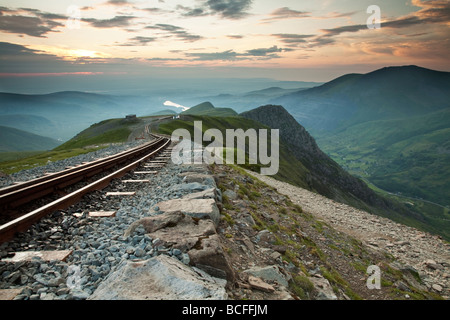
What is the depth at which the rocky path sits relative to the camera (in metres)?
Answer: 14.1

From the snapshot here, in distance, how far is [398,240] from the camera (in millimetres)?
17828

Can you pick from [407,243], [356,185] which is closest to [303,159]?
[356,185]

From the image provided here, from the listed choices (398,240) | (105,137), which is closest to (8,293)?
(398,240)

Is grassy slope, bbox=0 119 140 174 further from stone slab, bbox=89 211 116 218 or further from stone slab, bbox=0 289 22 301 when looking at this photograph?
stone slab, bbox=0 289 22 301

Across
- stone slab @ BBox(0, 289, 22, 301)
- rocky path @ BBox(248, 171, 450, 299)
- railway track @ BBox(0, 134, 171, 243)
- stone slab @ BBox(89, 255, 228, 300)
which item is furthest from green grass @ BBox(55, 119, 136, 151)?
stone slab @ BBox(89, 255, 228, 300)

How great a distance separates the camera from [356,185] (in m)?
169

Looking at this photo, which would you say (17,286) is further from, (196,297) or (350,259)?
(350,259)

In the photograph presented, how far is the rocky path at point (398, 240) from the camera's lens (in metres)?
14.1

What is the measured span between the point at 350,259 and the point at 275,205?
201 inches

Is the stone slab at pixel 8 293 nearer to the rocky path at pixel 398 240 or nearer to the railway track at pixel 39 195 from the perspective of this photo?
the railway track at pixel 39 195

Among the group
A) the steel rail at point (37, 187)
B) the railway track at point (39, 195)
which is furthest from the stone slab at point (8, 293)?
the steel rail at point (37, 187)

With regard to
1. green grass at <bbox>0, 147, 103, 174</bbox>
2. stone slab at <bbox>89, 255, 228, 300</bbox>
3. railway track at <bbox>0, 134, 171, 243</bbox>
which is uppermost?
railway track at <bbox>0, 134, 171, 243</bbox>

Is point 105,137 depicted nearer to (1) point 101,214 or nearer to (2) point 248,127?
(1) point 101,214

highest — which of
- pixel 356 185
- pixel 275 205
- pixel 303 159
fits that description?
pixel 275 205
